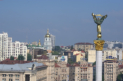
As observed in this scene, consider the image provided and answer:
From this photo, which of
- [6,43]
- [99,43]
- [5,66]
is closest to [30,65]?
[5,66]

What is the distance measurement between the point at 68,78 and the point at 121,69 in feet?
61.8

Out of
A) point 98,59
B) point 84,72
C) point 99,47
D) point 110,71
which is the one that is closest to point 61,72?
point 84,72

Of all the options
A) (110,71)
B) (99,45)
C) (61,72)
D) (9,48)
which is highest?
(9,48)

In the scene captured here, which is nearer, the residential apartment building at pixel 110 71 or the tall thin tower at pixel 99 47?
the tall thin tower at pixel 99 47

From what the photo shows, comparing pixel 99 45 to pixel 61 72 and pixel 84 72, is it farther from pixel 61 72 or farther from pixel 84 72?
pixel 61 72

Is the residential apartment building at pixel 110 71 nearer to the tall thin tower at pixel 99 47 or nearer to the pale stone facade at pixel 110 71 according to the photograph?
the pale stone facade at pixel 110 71

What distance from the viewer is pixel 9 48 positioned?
5522 inches

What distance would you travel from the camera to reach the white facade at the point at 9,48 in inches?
5364

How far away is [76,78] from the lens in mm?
93562

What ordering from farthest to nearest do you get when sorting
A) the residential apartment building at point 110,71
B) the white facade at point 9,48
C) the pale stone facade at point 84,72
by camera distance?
the white facade at point 9,48 < the residential apartment building at point 110,71 < the pale stone facade at point 84,72

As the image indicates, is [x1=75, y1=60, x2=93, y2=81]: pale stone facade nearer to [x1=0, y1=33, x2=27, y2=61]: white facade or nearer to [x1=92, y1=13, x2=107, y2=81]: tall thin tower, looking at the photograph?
[x1=0, y1=33, x2=27, y2=61]: white facade

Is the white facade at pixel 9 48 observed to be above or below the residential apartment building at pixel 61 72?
above

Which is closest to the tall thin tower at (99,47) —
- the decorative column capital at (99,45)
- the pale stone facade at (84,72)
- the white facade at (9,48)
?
the decorative column capital at (99,45)

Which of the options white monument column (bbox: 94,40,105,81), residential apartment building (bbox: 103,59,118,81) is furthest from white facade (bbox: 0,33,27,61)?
white monument column (bbox: 94,40,105,81)
